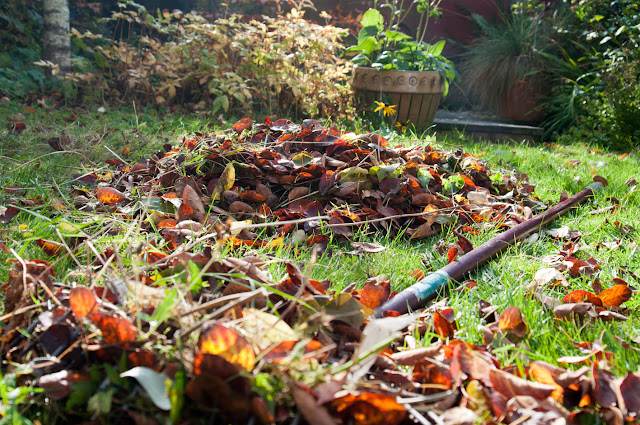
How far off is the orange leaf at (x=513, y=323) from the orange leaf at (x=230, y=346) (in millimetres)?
740

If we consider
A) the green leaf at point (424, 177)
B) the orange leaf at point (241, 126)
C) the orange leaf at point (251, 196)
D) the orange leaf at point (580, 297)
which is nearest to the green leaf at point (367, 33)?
the orange leaf at point (241, 126)

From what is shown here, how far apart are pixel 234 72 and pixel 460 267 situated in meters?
3.86

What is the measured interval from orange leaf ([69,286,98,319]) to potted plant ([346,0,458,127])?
3866mm

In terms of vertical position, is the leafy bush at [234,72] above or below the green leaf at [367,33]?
below

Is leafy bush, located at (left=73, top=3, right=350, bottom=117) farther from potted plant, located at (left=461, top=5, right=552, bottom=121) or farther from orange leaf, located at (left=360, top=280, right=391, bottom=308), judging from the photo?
orange leaf, located at (left=360, top=280, right=391, bottom=308)

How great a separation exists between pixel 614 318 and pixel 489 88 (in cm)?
543

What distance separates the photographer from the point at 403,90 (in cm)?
447

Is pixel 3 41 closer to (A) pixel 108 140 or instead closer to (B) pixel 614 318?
(A) pixel 108 140

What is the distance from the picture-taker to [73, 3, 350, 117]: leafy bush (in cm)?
448

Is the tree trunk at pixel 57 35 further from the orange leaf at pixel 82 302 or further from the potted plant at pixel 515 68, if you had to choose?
the potted plant at pixel 515 68

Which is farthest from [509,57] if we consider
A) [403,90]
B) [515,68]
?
[403,90]

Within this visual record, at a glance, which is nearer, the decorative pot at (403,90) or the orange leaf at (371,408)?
the orange leaf at (371,408)

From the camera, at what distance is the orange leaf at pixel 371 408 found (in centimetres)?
80

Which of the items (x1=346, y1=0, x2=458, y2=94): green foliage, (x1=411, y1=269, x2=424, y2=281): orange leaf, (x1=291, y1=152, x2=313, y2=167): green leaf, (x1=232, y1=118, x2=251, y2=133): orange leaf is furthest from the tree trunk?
(x1=411, y1=269, x2=424, y2=281): orange leaf
